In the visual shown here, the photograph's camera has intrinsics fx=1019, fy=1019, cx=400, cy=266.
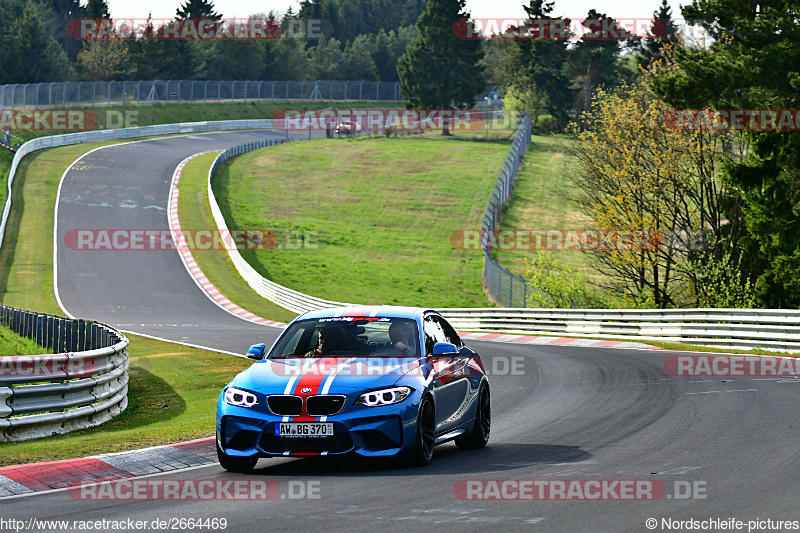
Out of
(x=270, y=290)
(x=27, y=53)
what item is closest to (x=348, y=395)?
(x=270, y=290)

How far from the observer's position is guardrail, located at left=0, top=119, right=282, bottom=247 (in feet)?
196

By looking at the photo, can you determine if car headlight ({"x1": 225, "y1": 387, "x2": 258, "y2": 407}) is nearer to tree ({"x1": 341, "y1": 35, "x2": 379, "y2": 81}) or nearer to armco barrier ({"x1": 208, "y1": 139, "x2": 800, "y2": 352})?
armco barrier ({"x1": 208, "y1": 139, "x2": 800, "y2": 352})

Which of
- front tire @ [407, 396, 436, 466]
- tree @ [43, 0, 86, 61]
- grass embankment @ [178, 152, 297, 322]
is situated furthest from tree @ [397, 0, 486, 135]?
front tire @ [407, 396, 436, 466]

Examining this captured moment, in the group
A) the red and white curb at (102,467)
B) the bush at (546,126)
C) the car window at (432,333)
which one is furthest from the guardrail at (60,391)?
the bush at (546,126)

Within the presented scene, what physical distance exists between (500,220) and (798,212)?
32159 mm

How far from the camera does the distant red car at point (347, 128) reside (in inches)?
3654

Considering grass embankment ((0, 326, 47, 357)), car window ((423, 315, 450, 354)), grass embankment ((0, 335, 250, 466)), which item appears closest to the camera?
car window ((423, 315, 450, 354))

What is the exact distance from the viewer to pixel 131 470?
920cm

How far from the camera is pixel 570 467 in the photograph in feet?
29.2

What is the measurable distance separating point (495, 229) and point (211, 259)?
1649cm

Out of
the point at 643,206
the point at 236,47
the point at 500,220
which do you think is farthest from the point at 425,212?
the point at 236,47

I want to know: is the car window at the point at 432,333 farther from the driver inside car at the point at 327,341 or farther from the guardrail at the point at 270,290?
the guardrail at the point at 270,290

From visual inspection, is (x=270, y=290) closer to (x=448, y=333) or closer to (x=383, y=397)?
(x=448, y=333)

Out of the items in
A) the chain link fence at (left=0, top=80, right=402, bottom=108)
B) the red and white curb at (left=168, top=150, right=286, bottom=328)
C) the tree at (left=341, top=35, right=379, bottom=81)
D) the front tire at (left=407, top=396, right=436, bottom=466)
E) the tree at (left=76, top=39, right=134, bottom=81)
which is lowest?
the red and white curb at (left=168, top=150, right=286, bottom=328)
